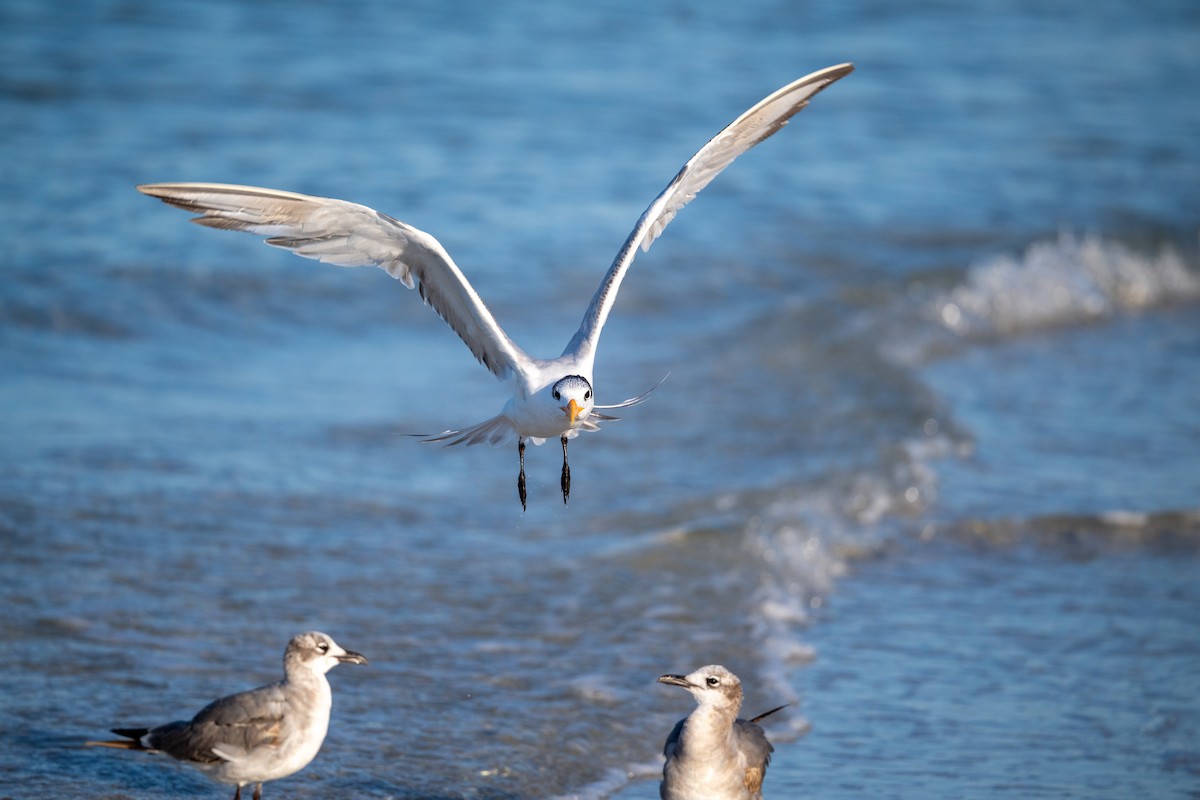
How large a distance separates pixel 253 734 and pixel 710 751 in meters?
1.57

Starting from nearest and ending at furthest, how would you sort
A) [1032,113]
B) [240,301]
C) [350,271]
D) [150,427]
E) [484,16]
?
[150,427] < [240,301] < [350,271] < [1032,113] < [484,16]

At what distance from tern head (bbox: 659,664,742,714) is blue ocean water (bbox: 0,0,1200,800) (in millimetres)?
823

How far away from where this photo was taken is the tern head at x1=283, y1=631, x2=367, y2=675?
5.13 meters

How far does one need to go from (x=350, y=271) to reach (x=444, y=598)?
21.6 ft

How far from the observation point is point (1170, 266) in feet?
48.3

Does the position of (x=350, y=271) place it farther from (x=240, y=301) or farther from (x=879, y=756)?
(x=879, y=756)

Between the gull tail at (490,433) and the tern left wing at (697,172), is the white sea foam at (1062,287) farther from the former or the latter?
the gull tail at (490,433)

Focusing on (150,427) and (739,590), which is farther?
(150,427)

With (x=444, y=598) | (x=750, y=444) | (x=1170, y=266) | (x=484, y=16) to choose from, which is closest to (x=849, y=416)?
(x=750, y=444)

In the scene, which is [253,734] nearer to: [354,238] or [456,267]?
[456,267]

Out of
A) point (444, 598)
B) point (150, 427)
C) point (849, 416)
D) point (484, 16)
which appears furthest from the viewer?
point (484, 16)

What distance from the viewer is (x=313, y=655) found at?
5141mm

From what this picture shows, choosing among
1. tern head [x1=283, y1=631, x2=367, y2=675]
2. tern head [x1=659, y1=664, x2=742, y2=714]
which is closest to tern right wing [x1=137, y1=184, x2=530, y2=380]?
tern head [x1=283, y1=631, x2=367, y2=675]

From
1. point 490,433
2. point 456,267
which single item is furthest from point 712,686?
point 490,433
